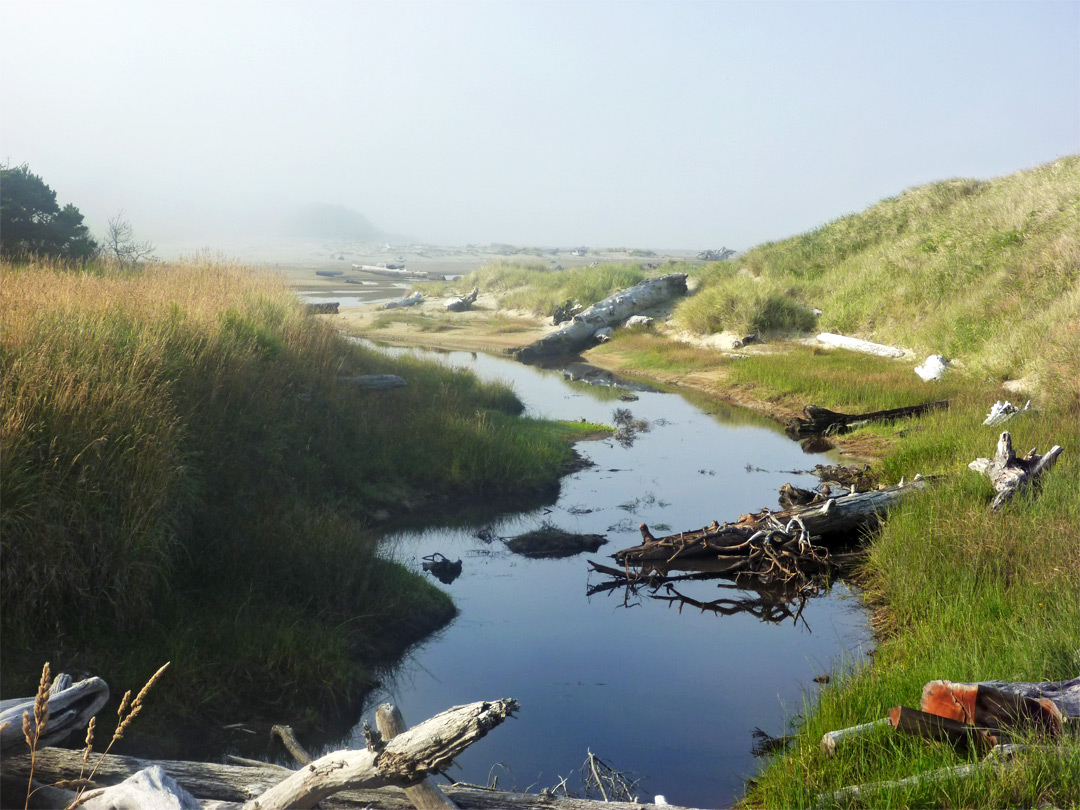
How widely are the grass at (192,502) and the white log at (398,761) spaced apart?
8.93ft

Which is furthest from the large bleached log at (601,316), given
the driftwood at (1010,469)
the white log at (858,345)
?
the driftwood at (1010,469)

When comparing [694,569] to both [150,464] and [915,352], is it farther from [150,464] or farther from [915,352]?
[915,352]

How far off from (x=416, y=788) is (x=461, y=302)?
1304 inches

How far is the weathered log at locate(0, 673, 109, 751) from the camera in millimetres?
3537

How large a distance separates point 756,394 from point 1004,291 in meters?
6.32

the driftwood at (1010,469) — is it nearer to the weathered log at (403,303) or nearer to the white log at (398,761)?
the white log at (398,761)

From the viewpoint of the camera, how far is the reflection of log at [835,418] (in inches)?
580

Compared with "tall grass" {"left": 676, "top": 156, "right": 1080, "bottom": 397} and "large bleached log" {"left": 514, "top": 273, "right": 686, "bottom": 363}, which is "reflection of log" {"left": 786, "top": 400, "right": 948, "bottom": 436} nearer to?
→ "tall grass" {"left": 676, "top": 156, "right": 1080, "bottom": 397}

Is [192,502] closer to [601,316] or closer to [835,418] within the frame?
[835,418]

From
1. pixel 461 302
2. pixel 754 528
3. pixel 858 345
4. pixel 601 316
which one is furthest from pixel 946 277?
pixel 461 302

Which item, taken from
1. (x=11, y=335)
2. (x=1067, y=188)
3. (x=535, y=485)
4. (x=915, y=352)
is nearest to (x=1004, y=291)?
(x=915, y=352)

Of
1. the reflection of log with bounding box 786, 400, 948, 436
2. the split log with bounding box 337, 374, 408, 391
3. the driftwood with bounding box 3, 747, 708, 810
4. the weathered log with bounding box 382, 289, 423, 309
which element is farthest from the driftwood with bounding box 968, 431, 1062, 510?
the weathered log with bounding box 382, 289, 423, 309

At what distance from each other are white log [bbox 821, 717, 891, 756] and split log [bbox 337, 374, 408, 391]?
937 cm

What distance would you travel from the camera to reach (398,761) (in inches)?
120
